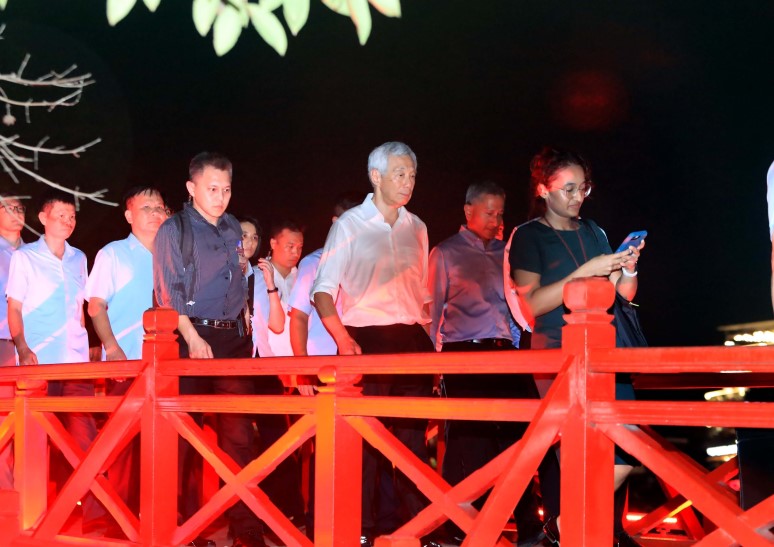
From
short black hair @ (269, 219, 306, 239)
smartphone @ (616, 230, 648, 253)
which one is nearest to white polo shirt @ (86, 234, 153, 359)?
short black hair @ (269, 219, 306, 239)

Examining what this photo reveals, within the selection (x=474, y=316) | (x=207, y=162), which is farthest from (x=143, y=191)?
(x=474, y=316)

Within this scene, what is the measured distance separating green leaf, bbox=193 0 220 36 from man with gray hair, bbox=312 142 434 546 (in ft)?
6.38

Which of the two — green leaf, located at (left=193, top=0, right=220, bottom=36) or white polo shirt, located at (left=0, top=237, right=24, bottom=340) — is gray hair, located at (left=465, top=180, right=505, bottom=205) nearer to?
green leaf, located at (left=193, top=0, right=220, bottom=36)

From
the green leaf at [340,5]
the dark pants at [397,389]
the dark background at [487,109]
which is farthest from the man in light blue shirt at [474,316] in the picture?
the dark background at [487,109]

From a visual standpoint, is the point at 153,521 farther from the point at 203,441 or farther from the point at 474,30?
the point at 474,30

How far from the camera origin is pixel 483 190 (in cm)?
589

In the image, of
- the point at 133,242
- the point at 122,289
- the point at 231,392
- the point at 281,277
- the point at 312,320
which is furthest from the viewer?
the point at 281,277

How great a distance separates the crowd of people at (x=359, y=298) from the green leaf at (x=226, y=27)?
5.14ft

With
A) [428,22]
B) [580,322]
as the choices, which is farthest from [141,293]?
[428,22]

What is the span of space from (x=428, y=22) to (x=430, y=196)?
244cm

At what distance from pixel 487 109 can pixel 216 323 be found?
8.34 metres

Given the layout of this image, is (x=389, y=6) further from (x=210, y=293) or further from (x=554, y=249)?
(x=210, y=293)

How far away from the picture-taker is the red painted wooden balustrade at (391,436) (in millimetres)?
3002

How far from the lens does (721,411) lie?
287cm
